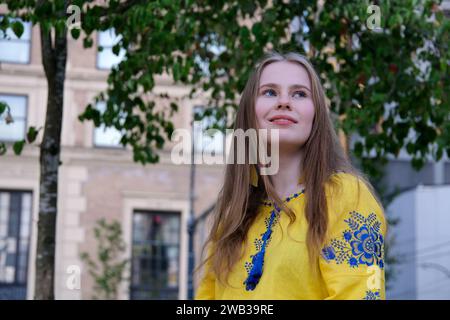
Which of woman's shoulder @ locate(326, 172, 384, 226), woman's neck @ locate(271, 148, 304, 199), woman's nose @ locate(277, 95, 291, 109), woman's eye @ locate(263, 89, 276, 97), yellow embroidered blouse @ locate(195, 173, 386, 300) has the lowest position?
yellow embroidered blouse @ locate(195, 173, 386, 300)

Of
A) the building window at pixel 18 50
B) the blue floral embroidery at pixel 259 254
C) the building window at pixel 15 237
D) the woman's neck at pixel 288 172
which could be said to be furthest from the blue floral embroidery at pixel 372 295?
the building window at pixel 18 50

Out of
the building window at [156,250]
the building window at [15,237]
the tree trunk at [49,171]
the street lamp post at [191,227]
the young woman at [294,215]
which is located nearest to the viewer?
the young woman at [294,215]

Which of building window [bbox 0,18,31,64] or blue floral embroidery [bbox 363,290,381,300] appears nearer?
blue floral embroidery [bbox 363,290,381,300]

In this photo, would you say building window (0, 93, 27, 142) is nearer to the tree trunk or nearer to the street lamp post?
the street lamp post

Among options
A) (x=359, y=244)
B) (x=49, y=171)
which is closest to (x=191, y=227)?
(x=49, y=171)

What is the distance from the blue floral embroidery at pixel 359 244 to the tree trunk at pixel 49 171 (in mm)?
6419

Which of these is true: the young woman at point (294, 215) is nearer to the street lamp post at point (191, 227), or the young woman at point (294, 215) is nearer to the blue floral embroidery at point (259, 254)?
the blue floral embroidery at point (259, 254)

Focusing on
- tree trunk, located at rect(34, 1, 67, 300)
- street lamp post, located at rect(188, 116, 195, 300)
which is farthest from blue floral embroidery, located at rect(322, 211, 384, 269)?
street lamp post, located at rect(188, 116, 195, 300)

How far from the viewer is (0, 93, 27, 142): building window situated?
28.7 meters

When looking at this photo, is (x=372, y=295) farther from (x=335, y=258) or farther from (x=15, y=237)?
(x=15, y=237)

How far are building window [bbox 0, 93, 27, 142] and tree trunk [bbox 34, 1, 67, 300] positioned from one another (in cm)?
1958

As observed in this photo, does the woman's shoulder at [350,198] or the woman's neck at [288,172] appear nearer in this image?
the woman's shoulder at [350,198]

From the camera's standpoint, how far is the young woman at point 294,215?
2648 mm
